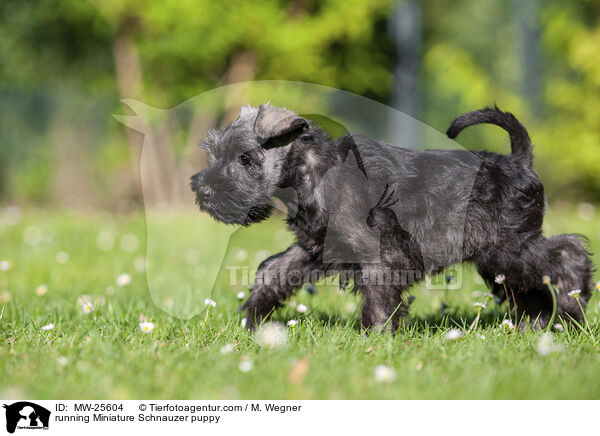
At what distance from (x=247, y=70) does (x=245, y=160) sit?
26.5ft

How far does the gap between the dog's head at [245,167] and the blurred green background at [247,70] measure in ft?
24.0

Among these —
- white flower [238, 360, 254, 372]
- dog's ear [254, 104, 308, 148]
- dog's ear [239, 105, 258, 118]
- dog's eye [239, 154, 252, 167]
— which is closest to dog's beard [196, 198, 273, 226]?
dog's eye [239, 154, 252, 167]

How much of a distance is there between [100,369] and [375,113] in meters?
7.67

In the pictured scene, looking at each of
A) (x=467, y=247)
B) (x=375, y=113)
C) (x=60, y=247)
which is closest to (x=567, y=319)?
(x=467, y=247)

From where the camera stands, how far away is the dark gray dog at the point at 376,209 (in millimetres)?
3031

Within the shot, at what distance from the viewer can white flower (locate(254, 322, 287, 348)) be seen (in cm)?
283

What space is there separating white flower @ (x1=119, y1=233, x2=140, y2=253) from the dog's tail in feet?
13.6

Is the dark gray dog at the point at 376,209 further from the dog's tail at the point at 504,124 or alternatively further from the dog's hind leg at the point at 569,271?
the dog's tail at the point at 504,124

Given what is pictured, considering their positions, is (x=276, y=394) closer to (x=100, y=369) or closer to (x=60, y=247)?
(x=100, y=369)

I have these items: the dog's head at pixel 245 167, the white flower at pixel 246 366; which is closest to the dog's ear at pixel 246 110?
the dog's head at pixel 245 167

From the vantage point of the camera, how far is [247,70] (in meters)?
10.8

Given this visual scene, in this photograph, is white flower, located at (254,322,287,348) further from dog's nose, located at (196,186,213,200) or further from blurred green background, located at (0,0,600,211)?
blurred green background, located at (0,0,600,211)
